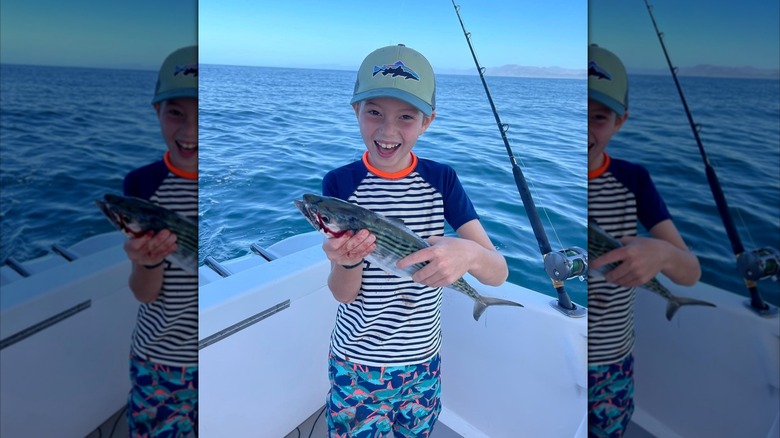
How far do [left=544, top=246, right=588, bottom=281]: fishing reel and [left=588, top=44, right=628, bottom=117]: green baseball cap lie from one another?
628 millimetres

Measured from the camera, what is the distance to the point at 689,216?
307 mm

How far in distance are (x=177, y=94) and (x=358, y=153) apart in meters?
1.90

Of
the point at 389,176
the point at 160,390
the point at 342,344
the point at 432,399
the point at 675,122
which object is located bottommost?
the point at 432,399

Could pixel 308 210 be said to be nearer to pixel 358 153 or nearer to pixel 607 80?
pixel 607 80

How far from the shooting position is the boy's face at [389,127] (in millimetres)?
1113

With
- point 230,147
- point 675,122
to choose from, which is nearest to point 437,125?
point 230,147

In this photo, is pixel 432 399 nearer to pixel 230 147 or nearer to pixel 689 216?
pixel 689 216

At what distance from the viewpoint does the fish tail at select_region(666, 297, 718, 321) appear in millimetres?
300

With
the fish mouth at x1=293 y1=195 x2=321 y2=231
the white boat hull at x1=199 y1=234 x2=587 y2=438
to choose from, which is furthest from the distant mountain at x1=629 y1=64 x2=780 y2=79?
the white boat hull at x1=199 y1=234 x2=587 y2=438

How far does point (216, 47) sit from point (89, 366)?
184cm

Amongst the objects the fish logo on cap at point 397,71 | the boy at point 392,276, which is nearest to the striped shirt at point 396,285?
the boy at point 392,276

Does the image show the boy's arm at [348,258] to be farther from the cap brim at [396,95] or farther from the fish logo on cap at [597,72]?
the fish logo on cap at [597,72]

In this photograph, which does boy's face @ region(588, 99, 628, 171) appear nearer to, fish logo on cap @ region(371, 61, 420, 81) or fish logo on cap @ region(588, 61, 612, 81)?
fish logo on cap @ region(588, 61, 612, 81)

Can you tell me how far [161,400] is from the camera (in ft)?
1.15
